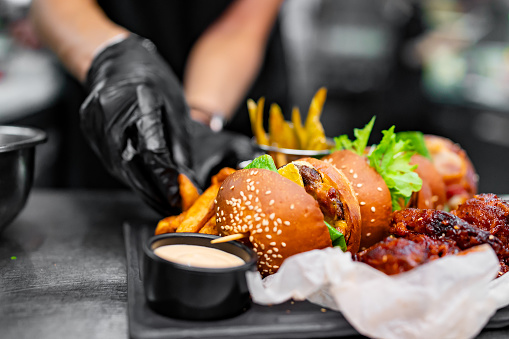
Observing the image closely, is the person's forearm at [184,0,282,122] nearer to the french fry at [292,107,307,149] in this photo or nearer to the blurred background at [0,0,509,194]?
the blurred background at [0,0,509,194]

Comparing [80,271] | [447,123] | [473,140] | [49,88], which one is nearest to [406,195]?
[80,271]

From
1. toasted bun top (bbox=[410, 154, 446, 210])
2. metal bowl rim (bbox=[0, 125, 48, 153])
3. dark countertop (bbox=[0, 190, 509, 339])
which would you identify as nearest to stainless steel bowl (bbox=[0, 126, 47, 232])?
metal bowl rim (bbox=[0, 125, 48, 153])

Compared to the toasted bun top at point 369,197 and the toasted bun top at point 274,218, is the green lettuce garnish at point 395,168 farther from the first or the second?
the toasted bun top at point 274,218

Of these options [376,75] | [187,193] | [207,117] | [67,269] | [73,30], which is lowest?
[376,75]

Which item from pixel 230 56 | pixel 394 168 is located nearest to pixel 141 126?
pixel 394 168

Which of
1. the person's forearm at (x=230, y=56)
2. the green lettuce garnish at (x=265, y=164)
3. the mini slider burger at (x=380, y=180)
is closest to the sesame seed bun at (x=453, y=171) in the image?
the mini slider burger at (x=380, y=180)

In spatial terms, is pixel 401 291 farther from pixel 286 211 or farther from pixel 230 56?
pixel 230 56
